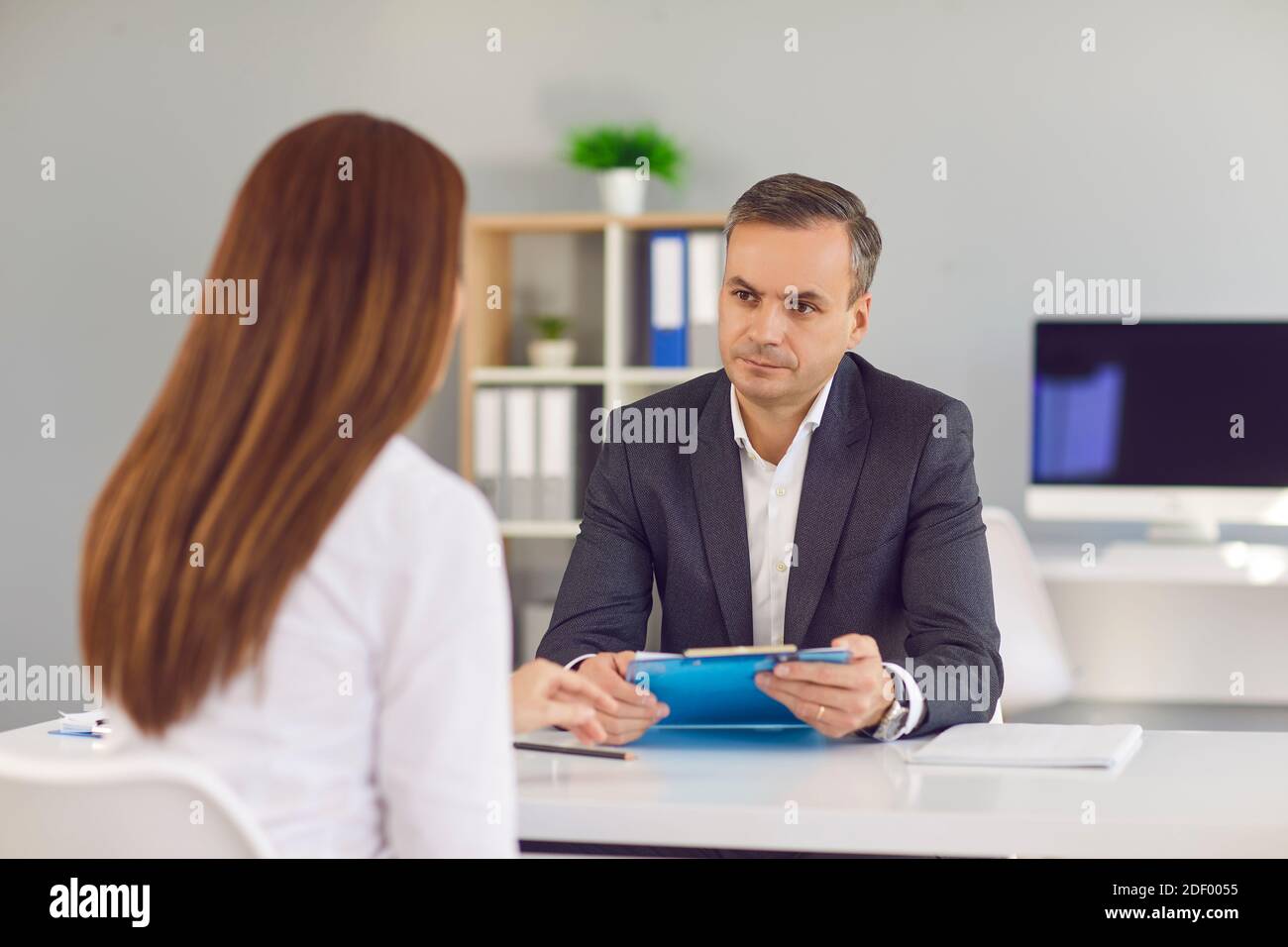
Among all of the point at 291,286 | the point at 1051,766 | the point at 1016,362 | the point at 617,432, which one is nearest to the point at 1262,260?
the point at 1016,362

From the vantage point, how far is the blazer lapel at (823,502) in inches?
73.6

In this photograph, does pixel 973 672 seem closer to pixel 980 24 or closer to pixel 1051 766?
pixel 1051 766

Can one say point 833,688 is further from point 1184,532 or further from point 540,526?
point 1184,532

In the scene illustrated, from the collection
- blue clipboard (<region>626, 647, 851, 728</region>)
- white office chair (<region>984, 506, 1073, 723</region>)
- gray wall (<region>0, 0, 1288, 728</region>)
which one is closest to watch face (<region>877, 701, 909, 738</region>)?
blue clipboard (<region>626, 647, 851, 728</region>)

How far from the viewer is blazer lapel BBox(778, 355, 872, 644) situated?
187 cm

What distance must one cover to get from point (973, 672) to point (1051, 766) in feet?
0.90

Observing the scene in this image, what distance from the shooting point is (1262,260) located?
3.70 metres

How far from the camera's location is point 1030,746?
151 centimetres

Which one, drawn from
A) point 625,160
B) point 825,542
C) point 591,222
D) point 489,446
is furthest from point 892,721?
point 625,160

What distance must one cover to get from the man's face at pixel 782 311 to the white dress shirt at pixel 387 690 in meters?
1.06

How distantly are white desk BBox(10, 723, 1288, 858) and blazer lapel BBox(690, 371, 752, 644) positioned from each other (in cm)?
40

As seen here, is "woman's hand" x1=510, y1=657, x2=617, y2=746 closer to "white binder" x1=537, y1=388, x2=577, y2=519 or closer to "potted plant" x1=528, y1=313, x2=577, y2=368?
"white binder" x1=537, y1=388, x2=577, y2=519

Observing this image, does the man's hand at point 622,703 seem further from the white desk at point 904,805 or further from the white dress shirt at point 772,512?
the white dress shirt at point 772,512

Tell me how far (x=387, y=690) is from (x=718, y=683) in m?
0.60
